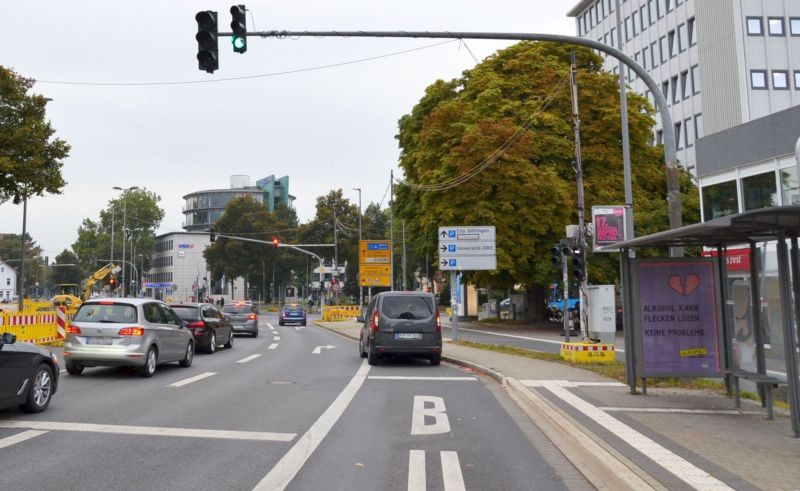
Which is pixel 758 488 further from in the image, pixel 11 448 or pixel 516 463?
pixel 11 448

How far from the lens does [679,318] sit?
403 inches

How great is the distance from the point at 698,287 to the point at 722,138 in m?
11.6

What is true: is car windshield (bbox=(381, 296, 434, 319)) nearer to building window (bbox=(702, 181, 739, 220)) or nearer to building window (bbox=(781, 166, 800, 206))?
building window (bbox=(781, 166, 800, 206))

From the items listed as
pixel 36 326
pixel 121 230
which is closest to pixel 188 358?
pixel 36 326

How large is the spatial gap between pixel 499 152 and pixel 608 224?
16596 mm

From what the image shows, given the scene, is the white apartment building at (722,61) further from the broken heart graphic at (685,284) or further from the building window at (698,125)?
the broken heart graphic at (685,284)

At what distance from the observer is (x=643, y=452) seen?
21.3 feet

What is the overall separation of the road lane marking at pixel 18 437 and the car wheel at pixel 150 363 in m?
5.54

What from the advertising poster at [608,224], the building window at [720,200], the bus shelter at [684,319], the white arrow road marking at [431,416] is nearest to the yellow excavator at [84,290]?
the advertising poster at [608,224]

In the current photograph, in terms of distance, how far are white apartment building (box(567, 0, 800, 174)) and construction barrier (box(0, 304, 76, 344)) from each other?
35.0 m

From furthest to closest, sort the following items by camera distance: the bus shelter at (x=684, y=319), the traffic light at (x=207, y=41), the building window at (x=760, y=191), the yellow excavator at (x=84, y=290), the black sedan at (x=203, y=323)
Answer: the yellow excavator at (x=84, y=290) < the black sedan at (x=203, y=323) < the building window at (x=760, y=191) < the traffic light at (x=207, y=41) < the bus shelter at (x=684, y=319)

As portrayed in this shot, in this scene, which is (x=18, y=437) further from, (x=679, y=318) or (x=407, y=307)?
(x=407, y=307)

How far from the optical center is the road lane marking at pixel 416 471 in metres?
5.63

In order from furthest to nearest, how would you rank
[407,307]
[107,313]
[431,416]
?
1. [407,307]
2. [107,313]
3. [431,416]
